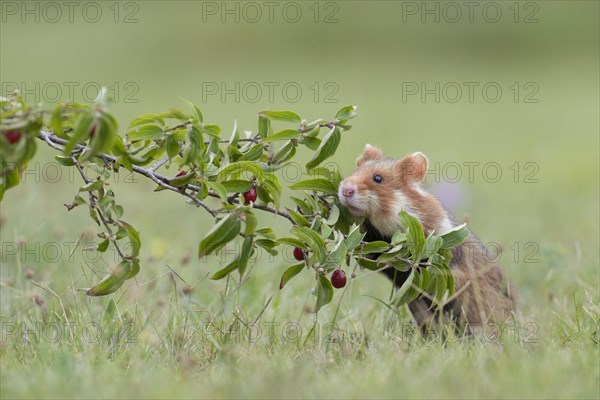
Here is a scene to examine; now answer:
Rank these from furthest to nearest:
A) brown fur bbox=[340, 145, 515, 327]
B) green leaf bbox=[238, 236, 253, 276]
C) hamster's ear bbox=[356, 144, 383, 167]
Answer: hamster's ear bbox=[356, 144, 383, 167] < brown fur bbox=[340, 145, 515, 327] < green leaf bbox=[238, 236, 253, 276]

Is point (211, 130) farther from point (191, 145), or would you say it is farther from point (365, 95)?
point (365, 95)

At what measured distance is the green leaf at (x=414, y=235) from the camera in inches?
150

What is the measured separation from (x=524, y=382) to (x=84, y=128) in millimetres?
1676

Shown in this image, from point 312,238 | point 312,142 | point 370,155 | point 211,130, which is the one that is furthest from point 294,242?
point 370,155

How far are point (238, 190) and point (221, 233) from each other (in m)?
0.31

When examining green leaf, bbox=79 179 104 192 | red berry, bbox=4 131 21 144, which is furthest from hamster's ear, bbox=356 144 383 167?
red berry, bbox=4 131 21 144

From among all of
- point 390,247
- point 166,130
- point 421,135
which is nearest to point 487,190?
point 421,135

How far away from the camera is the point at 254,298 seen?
522cm

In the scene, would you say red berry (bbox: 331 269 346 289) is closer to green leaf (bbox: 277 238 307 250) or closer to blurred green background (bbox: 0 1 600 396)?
green leaf (bbox: 277 238 307 250)

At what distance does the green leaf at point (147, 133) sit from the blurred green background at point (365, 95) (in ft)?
4.95

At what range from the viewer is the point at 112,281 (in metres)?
3.60

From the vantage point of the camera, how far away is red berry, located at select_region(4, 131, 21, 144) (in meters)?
3.07

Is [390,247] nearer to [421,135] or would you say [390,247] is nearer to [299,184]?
[299,184]

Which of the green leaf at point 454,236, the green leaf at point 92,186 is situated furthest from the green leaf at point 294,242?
the green leaf at point 92,186
